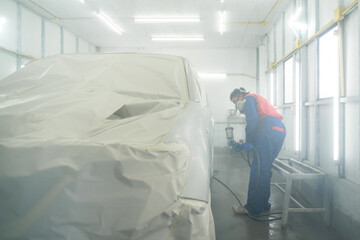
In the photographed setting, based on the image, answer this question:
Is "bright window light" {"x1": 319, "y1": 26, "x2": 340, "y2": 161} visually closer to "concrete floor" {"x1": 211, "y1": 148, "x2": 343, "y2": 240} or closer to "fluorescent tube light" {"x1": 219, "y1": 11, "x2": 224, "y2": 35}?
"concrete floor" {"x1": 211, "y1": 148, "x2": 343, "y2": 240}

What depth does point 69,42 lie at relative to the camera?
7.52 metres

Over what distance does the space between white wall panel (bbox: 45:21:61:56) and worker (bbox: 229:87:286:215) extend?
6531mm

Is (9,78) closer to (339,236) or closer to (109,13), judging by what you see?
(339,236)

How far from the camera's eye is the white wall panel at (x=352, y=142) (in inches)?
93.0

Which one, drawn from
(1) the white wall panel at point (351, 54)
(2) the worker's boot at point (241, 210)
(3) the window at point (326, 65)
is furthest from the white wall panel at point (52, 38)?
(1) the white wall panel at point (351, 54)

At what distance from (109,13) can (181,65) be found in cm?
526

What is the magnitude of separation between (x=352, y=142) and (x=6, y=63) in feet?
23.4

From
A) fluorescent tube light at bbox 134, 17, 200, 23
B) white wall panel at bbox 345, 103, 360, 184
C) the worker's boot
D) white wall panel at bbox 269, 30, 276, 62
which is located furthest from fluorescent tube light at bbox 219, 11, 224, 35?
the worker's boot

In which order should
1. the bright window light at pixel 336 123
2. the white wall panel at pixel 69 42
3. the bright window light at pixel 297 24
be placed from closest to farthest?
1. the bright window light at pixel 336 123
2. the bright window light at pixel 297 24
3. the white wall panel at pixel 69 42

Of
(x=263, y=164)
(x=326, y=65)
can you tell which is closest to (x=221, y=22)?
(x=326, y=65)

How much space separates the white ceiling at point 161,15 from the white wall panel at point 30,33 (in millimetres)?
249

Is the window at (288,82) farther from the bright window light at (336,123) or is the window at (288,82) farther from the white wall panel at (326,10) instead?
the bright window light at (336,123)

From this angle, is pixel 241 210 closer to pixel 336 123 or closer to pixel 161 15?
pixel 336 123

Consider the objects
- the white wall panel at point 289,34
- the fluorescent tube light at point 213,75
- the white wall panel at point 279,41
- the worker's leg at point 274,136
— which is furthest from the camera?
the fluorescent tube light at point 213,75
